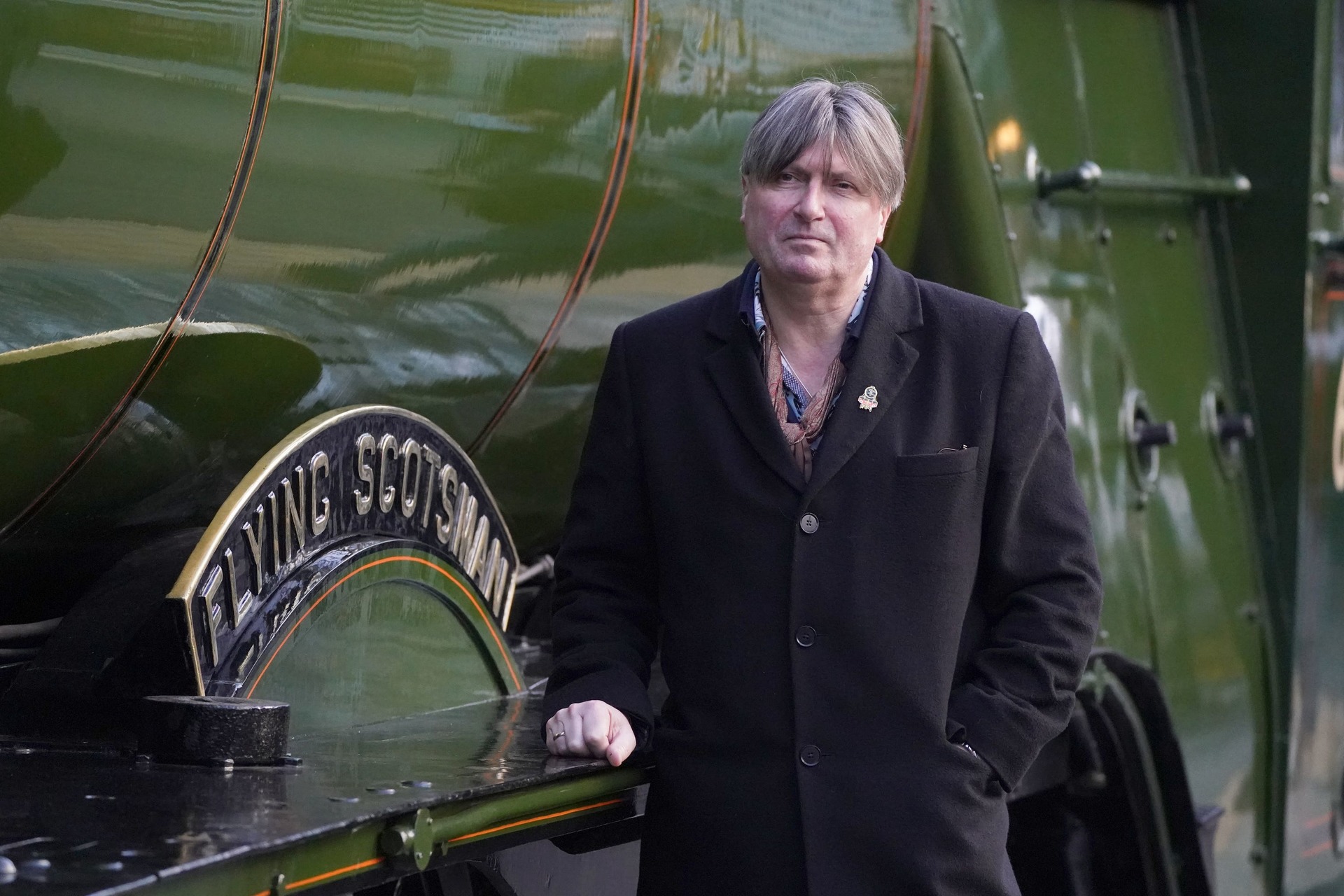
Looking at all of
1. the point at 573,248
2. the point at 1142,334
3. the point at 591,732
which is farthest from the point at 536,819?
the point at 1142,334

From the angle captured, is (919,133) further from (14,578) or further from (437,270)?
(14,578)

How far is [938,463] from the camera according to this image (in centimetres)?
178

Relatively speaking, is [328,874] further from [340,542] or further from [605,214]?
[605,214]

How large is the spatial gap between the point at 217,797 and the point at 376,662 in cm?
53

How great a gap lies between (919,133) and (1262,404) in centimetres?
114

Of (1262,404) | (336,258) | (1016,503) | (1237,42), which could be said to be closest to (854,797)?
(1016,503)

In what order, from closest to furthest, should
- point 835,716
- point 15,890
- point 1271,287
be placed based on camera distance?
point 15,890 → point 835,716 → point 1271,287

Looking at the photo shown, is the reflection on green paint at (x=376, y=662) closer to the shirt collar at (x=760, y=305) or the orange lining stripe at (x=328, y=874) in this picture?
the orange lining stripe at (x=328, y=874)

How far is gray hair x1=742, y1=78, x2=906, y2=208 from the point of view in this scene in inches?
69.7

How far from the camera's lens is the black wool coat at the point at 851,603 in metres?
1.75

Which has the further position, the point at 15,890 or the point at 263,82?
the point at 263,82

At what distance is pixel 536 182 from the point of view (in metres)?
2.20

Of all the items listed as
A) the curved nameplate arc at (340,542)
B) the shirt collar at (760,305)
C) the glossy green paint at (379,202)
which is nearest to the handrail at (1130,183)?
the glossy green paint at (379,202)

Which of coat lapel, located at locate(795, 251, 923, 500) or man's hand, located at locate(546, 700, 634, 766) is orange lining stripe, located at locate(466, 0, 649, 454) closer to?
coat lapel, located at locate(795, 251, 923, 500)
